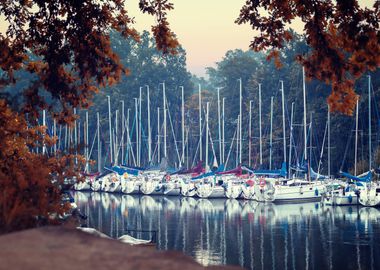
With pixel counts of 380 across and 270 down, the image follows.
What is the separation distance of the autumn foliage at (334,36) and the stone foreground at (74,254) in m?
8.45

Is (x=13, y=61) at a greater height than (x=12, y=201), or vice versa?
(x=13, y=61)

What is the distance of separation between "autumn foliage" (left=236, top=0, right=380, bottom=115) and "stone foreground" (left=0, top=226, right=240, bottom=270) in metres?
8.45

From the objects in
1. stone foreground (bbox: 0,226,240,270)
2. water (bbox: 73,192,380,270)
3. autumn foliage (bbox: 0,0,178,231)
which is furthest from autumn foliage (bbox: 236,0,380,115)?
water (bbox: 73,192,380,270)

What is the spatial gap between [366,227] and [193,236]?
11.2m

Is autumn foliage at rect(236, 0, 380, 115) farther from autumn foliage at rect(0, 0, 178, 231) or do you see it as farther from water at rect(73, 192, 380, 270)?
water at rect(73, 192, 380, 270)

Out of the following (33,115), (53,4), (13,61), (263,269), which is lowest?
(263,269)

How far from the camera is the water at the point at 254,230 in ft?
119

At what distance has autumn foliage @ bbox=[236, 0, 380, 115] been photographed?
1423 cm

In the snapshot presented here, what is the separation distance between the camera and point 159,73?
437ft

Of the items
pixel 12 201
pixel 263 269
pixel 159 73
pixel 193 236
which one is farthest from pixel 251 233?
pixel 159 73

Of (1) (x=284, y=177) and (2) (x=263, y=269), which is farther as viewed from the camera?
(1) (x=284, y=177)

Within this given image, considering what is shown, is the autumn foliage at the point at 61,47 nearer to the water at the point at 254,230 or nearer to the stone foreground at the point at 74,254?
the stone foreground at the point at 74,254

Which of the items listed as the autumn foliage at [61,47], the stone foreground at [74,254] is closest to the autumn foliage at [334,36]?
the autumn foliage at [61,47]

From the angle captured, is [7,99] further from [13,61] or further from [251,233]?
[251,233]
